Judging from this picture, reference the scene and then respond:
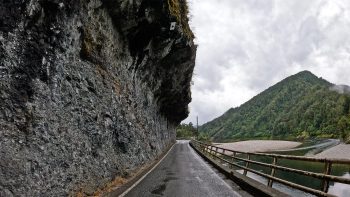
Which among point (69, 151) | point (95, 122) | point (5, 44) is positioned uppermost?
point (5, 44)

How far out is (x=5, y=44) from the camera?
7.81 metres

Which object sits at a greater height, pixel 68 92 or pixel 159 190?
pixel 68 92

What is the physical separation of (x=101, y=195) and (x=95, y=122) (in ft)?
8.48

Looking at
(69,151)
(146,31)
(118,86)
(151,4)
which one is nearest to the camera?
(69,151)

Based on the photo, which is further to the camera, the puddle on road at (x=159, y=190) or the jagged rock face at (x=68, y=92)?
the puddle on road at (x=159, y=190)

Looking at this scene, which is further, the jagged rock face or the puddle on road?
the puddle on road

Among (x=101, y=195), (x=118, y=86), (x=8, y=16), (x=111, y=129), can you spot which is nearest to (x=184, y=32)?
(x=118, y=86)

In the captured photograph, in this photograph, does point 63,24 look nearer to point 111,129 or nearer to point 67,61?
point 67,61

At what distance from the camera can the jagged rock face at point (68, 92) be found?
7898 mm

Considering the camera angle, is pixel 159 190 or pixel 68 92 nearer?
pixel 68 92

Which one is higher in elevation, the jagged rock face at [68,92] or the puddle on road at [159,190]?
the jagged rock face at [68,92]

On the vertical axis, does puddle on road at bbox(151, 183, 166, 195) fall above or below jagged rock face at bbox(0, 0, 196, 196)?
below

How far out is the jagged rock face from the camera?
25.9 ft

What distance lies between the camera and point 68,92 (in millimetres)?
10922
